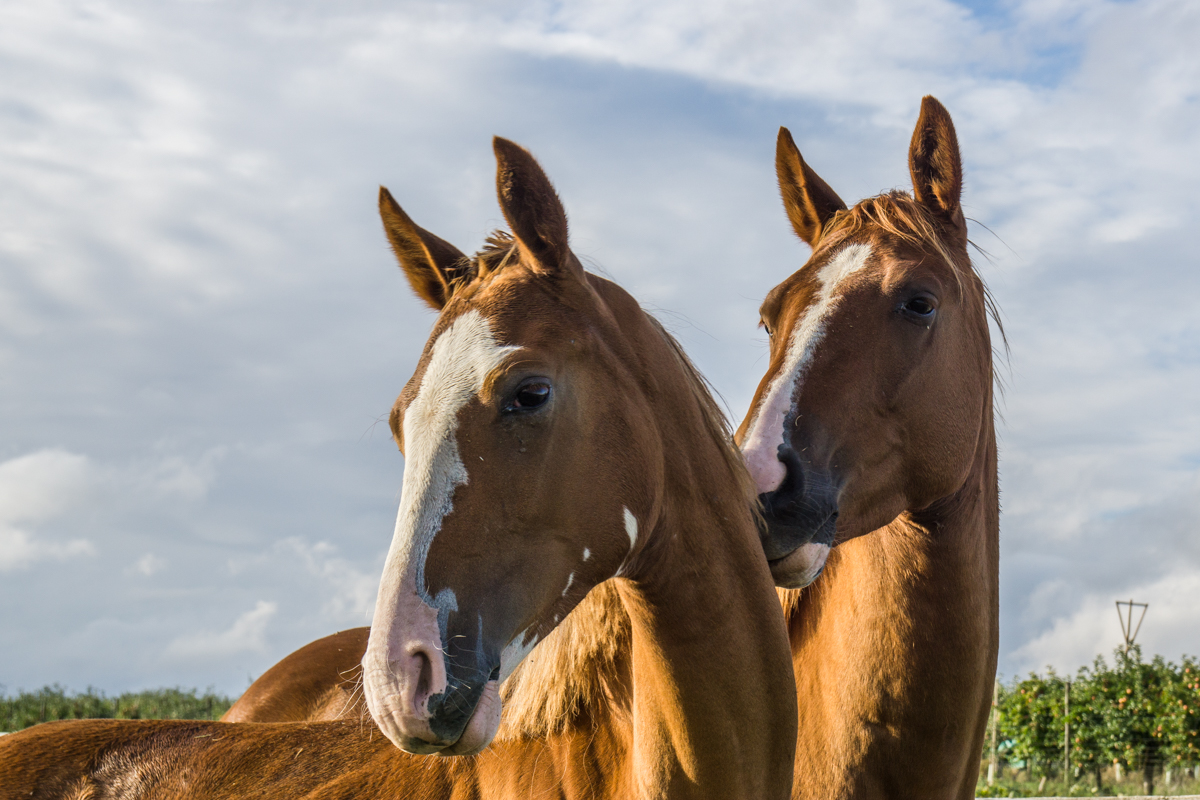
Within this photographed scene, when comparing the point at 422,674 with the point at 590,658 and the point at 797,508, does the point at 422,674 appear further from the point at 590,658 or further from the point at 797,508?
the point at 797,508

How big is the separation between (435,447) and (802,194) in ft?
8.28

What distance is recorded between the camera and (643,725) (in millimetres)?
2432

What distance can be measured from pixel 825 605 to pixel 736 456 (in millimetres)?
1133

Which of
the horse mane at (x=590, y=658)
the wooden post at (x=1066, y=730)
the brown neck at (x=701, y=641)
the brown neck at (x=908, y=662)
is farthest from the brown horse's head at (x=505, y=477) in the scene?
the wooden post at (x=1066, y=730)

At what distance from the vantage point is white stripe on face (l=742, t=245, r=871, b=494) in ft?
9.44

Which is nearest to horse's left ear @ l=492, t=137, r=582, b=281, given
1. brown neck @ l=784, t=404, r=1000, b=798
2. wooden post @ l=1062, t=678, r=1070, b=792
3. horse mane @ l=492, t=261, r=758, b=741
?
horse mane @ l=492, t=261, r=758, b=741

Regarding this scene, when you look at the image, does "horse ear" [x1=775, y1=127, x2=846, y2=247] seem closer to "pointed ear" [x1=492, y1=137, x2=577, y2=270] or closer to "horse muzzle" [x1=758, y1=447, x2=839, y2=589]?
"horse muzzle" [x1=758, y1=447, x2=839, y2=589]

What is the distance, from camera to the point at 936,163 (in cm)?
368

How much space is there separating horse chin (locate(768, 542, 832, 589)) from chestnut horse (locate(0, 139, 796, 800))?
0.35 m

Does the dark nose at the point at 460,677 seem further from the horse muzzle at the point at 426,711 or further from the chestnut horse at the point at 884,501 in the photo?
the chestnut horse at the point at 884,501

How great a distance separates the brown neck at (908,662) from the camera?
3139mm

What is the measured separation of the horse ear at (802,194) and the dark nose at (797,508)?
1.41 metres

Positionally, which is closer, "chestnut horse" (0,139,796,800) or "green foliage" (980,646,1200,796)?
"chestnut horse" (0,139,796,800)

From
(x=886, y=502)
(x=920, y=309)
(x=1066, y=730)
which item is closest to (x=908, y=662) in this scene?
(x=886, y=502)
